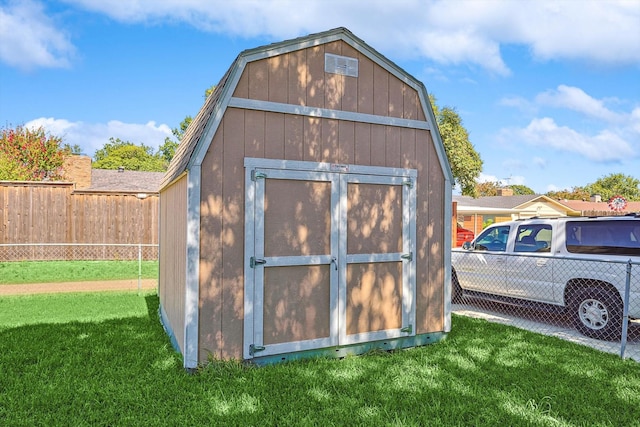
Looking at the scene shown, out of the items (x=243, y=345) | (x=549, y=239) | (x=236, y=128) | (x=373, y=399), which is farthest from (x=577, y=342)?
(x=236, y=128)

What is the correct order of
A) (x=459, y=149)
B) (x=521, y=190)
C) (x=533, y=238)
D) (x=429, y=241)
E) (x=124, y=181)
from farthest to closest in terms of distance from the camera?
(x=521, y=190) → (x=459, y=149) → (x=124, y=181) → (x=533, y=238) → (x=429, y=241)

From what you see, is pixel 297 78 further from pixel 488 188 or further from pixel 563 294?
pixel 488 188

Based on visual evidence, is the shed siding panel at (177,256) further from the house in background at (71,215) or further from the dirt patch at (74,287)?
the house in background at (71,215)

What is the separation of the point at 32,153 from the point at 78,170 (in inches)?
105

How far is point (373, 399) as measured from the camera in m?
3.80

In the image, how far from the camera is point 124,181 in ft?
77.2

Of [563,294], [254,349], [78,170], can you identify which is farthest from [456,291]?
[78,170]

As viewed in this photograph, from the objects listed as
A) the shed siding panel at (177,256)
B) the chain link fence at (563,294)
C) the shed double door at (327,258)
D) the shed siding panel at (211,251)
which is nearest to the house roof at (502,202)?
the chain link fence at (563,294)

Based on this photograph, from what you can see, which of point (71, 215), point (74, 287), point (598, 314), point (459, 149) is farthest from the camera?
point (459, 149)

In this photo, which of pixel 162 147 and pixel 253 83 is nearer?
pixel 253 83

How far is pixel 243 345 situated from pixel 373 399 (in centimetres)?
155

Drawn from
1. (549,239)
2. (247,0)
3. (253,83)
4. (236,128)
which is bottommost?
(549,239)

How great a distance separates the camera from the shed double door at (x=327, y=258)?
15.3 feet

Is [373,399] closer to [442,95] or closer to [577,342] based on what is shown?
[577,342]
